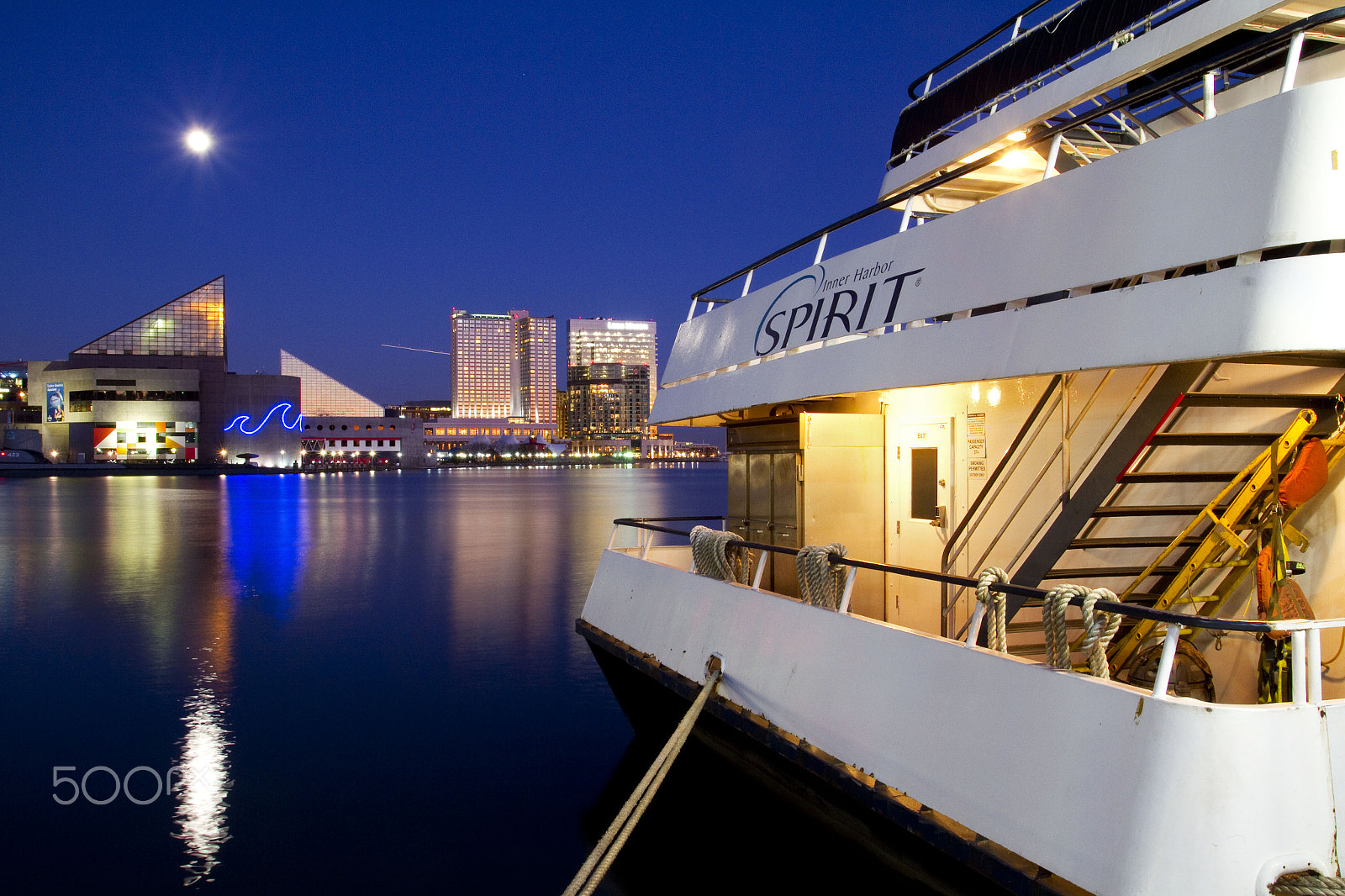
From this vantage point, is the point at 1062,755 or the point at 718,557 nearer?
the point at 1062,755

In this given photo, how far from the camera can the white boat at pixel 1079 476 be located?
126 inches

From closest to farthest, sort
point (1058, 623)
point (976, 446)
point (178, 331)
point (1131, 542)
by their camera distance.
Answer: point (1058, 623) → point (1131, 542) → point (976, 446) → point (178, 331)

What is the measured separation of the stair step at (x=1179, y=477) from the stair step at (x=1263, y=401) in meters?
0.38

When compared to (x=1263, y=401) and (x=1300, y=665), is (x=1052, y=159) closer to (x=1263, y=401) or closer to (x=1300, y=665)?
(x=1263, y=401)

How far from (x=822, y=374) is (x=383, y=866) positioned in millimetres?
5108

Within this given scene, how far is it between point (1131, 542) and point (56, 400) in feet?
383

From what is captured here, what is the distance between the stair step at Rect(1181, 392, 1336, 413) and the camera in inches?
157

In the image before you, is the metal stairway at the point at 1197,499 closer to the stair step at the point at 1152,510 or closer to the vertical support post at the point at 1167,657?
the stair step at the point at 1152,510

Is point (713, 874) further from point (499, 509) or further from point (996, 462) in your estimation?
point (499, 509)

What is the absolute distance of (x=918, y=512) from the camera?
7.04m

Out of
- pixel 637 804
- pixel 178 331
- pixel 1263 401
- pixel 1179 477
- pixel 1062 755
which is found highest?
pixel 178 331

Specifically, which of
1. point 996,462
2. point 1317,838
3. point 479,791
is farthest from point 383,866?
point 1317,838

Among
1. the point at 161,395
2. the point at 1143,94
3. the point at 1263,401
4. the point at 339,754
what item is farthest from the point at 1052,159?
the point at 161,395

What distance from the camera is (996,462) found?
6090mm
